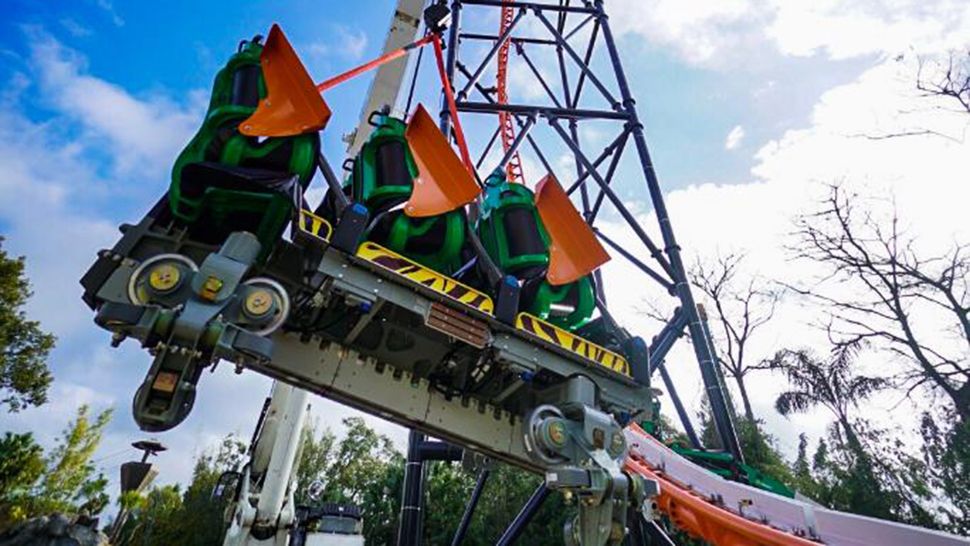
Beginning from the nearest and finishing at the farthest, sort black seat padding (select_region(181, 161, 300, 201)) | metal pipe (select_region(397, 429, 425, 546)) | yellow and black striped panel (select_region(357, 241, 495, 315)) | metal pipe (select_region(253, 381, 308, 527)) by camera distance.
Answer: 1. black seat padding (select_region(181, 161, 300, 201))
2. yellow and black striped panel (select_region(357, 241, 495, 315))
3. metal pipe (select_region(397, 429, 425, 546))
4. metal pipe (select_region(253, 381, 308, 527))

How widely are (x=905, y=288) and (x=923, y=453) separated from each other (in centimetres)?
454

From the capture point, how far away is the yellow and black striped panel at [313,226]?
3.37 metres

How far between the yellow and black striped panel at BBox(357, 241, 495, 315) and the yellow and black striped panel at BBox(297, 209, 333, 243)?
24 cm

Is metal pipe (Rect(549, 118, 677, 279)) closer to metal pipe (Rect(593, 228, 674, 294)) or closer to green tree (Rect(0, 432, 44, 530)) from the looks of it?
metal pipe (Rect(593, 228, 674, 294))

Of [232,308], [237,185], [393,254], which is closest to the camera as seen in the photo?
[232,308]

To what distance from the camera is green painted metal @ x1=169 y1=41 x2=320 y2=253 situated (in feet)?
10.9

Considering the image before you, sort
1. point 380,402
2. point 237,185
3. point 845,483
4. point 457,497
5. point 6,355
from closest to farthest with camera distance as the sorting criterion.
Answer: point 237,185
point 380,402
point 845,483
point 6,355
point 457,497

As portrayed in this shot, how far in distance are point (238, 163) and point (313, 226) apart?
64 cm

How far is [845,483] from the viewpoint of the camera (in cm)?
1313

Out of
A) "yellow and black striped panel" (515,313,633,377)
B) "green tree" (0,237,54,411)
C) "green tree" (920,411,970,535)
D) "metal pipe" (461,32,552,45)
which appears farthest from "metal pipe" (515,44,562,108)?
"green tree" (0,237,54,411)

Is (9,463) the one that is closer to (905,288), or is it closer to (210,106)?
(210,106)

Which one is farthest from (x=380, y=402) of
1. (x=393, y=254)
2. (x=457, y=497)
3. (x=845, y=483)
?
(x=457, y=497)

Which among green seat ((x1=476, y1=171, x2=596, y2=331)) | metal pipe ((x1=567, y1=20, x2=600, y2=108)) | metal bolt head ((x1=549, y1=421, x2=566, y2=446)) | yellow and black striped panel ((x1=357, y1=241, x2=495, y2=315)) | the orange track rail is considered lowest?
the orange track rail

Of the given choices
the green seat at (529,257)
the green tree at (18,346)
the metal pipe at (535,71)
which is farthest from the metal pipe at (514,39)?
the green tree at (18,346)
